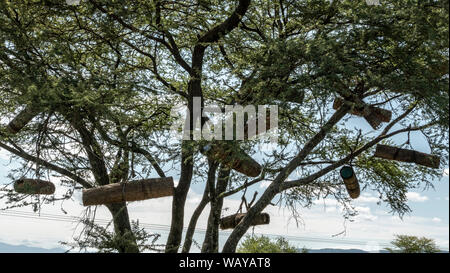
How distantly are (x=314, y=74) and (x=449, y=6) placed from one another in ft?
6.12

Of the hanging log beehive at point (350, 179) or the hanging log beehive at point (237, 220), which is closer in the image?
the hanging log beehive at point (350, 179)

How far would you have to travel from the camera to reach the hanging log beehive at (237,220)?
855 centimetres

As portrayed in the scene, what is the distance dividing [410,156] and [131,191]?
Result: 14.5 ft

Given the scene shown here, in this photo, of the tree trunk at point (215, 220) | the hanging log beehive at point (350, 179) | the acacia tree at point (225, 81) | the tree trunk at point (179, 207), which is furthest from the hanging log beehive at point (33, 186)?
the hanging log beehive at point (350, 179)

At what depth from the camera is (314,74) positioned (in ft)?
21.6

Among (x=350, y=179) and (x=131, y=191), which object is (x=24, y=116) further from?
(x=350, y=179)

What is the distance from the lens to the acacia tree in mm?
6516

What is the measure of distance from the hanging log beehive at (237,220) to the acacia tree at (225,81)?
255 mm

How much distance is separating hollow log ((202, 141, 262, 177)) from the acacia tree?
135mm

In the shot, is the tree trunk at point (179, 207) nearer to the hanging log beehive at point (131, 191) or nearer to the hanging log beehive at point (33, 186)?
the hanging log beehive at point (131, 191)

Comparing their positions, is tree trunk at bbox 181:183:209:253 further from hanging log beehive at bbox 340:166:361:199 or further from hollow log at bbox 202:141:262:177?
hanging log beehive at bbox 340:166:361:199
